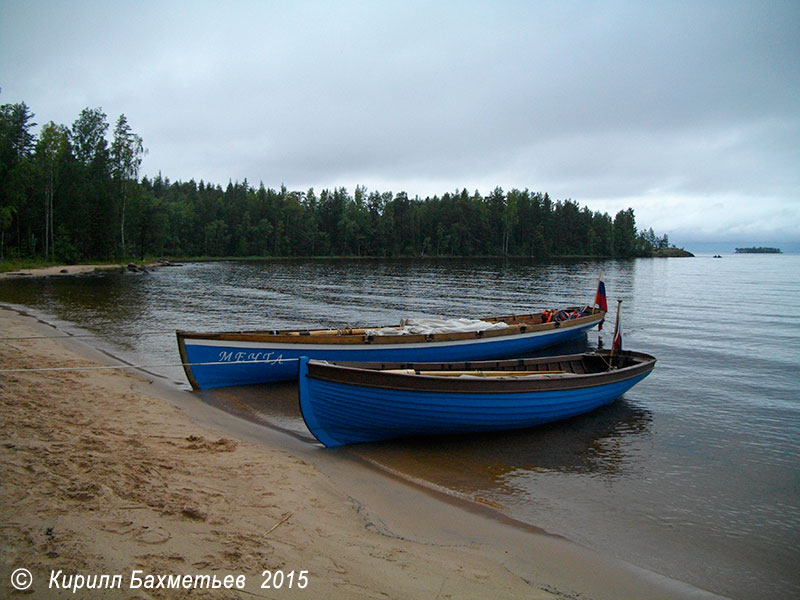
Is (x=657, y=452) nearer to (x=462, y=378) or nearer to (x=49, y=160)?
(x=462, y=378)

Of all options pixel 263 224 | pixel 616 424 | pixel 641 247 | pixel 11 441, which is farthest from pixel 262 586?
pixel 641 247

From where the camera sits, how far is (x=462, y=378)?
9.12 m

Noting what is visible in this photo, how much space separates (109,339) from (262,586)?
1756cm

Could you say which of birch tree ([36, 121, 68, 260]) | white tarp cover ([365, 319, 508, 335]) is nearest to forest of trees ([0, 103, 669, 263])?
birch tree ([36, 121, 68, 260])

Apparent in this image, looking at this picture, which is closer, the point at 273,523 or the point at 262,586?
the point at 262,586

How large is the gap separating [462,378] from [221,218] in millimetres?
116325

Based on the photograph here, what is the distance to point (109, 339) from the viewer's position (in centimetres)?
1856

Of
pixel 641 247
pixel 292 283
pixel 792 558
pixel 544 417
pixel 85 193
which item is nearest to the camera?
pixel 792 558

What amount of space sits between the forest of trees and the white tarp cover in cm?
4589

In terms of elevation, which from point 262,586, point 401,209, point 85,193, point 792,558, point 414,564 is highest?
point 401,209

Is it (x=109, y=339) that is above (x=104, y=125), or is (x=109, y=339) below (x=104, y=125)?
below

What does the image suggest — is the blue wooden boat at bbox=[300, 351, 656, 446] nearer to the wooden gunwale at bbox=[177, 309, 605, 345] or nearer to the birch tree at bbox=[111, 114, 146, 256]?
the wooden gunwale at bbox=[177, 309, 605, 345]

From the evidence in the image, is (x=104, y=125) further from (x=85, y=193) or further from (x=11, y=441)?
(x=11, y=441)

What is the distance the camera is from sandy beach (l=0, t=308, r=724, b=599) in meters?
4.21
